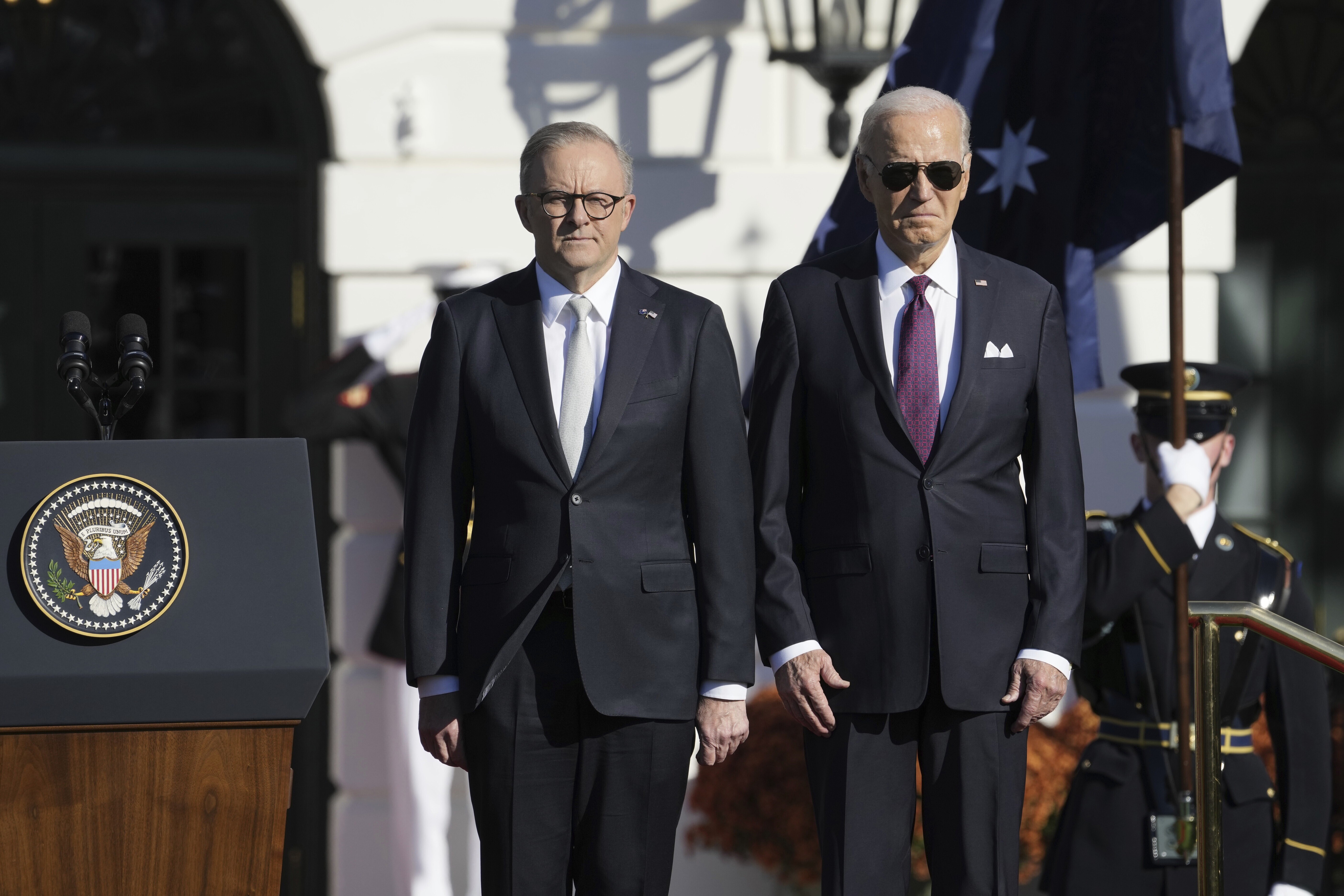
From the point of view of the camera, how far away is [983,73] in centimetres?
466

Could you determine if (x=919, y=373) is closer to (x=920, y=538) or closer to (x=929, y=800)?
(x=920, y=538)

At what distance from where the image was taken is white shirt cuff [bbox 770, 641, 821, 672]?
283cm

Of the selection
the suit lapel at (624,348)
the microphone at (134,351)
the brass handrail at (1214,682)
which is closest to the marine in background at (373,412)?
the microphone at (134,351)

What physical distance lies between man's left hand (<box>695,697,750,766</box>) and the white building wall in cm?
288

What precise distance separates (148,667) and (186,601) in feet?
0.43

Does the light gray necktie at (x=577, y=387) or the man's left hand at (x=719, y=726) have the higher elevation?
the light gray necktie at (x=577, y=387)

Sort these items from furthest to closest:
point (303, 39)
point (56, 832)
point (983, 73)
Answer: point (303, 39) < point (983, 73) < point (56, 832)

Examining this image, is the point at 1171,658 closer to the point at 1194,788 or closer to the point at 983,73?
the point at 1194,788

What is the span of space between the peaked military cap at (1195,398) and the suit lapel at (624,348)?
1.84 meters

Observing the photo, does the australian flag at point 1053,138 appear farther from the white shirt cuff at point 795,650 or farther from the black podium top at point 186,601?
the black podium top at point 186,601

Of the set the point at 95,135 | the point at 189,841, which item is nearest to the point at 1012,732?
the point at 189,841

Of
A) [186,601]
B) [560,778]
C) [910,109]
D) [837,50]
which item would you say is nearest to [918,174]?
[910,109]

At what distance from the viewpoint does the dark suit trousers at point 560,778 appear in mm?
2771

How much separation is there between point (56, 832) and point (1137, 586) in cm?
261
